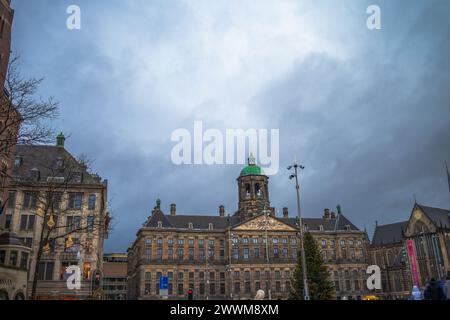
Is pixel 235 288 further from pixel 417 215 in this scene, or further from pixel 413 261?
pixel 417 215

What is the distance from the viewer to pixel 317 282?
48219 millimetres

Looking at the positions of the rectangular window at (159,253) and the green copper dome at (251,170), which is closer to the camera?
the rectangular window at (159,253)

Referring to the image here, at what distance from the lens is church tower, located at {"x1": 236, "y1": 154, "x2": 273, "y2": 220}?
97812 mm

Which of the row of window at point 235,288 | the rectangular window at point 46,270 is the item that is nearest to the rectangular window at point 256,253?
the row of window at point 235,288

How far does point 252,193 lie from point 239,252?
49.2 feet

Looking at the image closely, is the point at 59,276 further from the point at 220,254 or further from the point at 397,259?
the point at 397,259

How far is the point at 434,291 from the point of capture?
11.4 metres

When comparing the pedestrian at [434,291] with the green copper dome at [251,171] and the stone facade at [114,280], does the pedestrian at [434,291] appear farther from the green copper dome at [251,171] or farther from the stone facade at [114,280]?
the stone facade at [114,280]

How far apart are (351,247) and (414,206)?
18147 mm

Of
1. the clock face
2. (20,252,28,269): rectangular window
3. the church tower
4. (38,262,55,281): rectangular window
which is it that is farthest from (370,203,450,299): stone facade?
(20,252,28,269): rectangular window

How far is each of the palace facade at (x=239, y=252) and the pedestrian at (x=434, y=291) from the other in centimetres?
7900

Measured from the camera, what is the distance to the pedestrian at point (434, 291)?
11.3 metres

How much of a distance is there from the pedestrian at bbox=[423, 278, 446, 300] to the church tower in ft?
278
